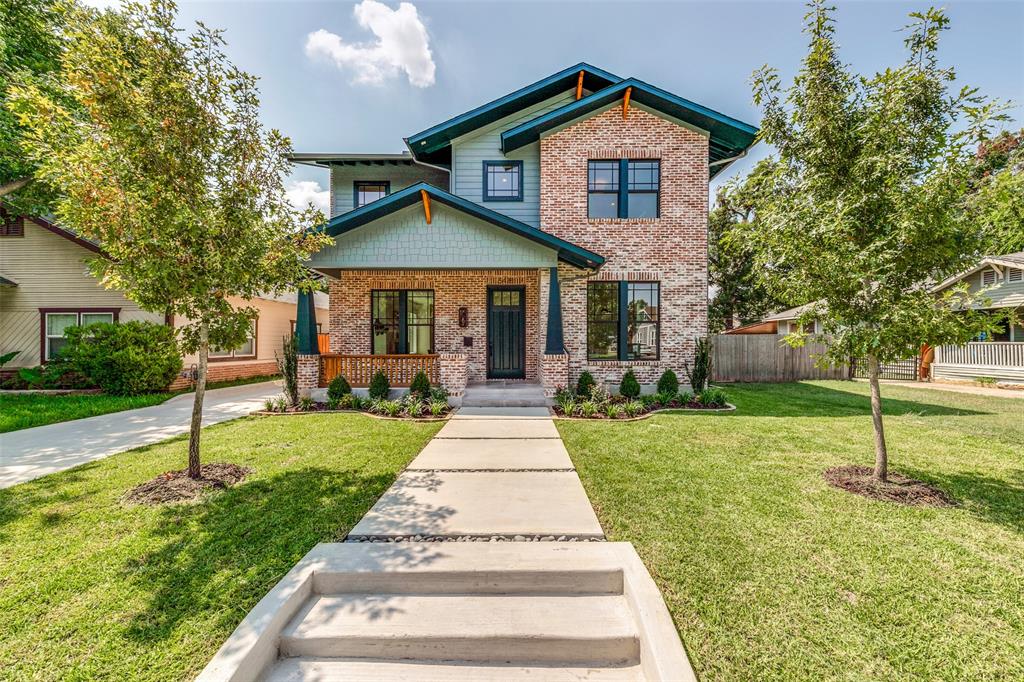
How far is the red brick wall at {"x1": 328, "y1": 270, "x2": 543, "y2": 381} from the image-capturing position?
38.4ft

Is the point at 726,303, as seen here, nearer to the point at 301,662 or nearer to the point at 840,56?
the point at 840,56

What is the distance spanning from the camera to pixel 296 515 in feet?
13.0

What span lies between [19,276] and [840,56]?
835 inches

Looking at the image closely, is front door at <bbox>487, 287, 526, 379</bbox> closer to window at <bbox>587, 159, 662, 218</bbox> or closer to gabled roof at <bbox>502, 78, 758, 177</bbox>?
window at <bbox>587, 159, 662, 218</bbox>

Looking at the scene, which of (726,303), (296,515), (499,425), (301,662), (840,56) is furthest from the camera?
(726,303)

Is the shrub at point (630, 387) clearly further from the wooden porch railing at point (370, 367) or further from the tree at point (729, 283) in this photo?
the tree at point (729, 283)

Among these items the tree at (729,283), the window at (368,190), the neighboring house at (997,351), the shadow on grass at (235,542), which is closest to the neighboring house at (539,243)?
the window at (368,190)

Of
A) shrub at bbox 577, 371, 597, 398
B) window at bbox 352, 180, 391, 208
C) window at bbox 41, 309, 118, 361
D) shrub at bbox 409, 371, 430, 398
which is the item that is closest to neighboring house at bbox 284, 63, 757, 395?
window at bbox 352, 180, 391, 208

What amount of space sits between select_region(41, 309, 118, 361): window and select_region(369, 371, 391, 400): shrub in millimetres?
10026

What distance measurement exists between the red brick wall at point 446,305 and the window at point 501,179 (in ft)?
7.23

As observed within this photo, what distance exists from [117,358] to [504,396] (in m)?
10.7

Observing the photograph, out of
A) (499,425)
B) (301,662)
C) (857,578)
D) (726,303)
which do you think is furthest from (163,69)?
(726,303)

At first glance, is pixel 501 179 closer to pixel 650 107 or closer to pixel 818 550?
pixel 650 107

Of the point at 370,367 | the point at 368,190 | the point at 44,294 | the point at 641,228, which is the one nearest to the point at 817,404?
the point at 641,228
